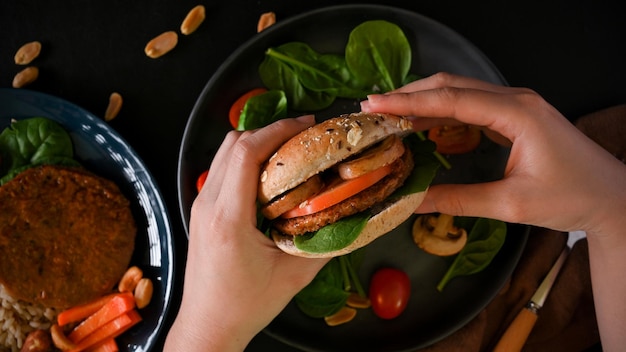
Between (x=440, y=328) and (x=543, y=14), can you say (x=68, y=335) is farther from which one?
(x=543, y=14)

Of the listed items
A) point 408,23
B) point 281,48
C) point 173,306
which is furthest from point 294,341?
point 408,23

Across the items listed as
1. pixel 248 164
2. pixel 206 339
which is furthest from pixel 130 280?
pixel 248 164

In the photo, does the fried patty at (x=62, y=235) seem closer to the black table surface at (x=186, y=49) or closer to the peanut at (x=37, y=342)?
the peanut at (x=37, y=342)

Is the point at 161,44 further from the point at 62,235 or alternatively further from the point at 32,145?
the point at 62,235

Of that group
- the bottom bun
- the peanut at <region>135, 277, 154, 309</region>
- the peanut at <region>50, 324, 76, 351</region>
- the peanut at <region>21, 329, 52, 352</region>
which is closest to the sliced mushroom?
the bottom bun

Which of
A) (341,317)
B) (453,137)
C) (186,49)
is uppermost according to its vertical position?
(186,49)

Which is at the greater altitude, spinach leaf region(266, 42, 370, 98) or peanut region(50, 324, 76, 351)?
spinach leaf region(266, 42, 370, 98)

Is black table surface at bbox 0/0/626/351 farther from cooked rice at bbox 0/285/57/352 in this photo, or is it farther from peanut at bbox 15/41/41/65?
cooked rice at bbox 0/285/57/352
